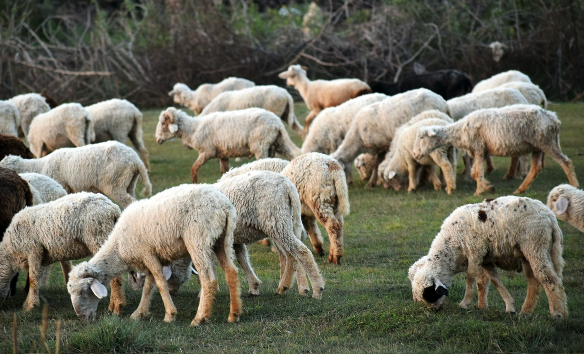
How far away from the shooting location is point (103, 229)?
24.8 ft

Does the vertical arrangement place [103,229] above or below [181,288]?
above

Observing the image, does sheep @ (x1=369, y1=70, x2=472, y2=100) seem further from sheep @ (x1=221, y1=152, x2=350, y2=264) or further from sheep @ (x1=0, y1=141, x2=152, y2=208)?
sheep @ (x1=221, y1=152, x2=350, y2=264)

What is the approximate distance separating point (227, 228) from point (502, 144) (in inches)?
266

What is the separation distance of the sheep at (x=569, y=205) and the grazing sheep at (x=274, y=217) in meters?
2.58

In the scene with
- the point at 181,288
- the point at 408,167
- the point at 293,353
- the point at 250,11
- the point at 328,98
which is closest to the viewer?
the point at 293,353

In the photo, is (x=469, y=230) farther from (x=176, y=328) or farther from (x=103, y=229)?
(x=103, y=229)

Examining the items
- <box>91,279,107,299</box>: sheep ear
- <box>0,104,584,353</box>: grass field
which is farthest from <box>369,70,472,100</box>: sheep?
<box>91,279,107,299</box>: sheep ear

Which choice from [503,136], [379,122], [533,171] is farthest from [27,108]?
[533,171]

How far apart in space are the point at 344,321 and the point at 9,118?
1225 centimetres

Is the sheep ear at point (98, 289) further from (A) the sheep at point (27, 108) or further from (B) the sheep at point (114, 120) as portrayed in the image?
(A) the sheep at point (27, 108)

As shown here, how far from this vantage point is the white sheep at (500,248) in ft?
21.5

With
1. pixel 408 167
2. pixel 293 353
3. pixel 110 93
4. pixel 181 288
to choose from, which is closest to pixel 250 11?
pixel 110 93

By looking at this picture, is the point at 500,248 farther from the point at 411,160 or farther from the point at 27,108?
the point at 27,108

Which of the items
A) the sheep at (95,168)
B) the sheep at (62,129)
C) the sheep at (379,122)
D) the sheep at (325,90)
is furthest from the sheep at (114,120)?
the sheep at (325,90)
